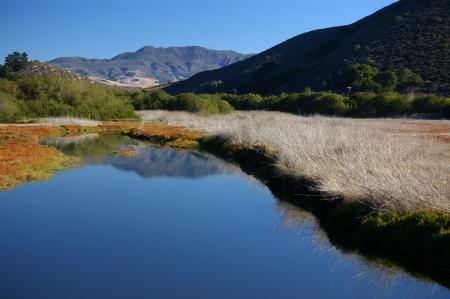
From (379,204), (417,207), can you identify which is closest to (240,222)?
(379,204)

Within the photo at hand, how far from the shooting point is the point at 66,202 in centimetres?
2084

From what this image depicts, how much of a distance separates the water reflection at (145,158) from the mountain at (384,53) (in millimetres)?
41346

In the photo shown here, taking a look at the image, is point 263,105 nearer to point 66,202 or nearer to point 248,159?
point 248,159

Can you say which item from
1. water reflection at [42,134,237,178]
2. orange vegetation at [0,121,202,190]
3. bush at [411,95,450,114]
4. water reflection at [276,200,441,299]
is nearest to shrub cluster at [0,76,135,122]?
orange vegetation at [0,121,202,190]

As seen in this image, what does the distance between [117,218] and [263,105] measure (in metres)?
61.9

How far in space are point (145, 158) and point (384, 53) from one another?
57.6 m

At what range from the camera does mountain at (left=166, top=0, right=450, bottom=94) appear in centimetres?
7492

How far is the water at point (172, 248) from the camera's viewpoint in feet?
38.1

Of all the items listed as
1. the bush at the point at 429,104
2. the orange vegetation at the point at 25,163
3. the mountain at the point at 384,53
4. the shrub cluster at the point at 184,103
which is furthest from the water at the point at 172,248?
the mountain at the point at 384,53

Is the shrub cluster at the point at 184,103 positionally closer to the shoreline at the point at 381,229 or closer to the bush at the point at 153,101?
the bush at the point at 153,101

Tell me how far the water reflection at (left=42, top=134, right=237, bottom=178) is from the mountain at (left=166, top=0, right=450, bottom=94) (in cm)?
4135

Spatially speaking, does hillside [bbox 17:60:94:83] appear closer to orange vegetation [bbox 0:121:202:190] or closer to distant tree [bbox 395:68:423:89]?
orange vegetation [bbox 0:121:202:190]

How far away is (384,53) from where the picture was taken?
81.8 metres

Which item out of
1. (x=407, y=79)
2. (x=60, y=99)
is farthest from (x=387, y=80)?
(x=60, y=99)
